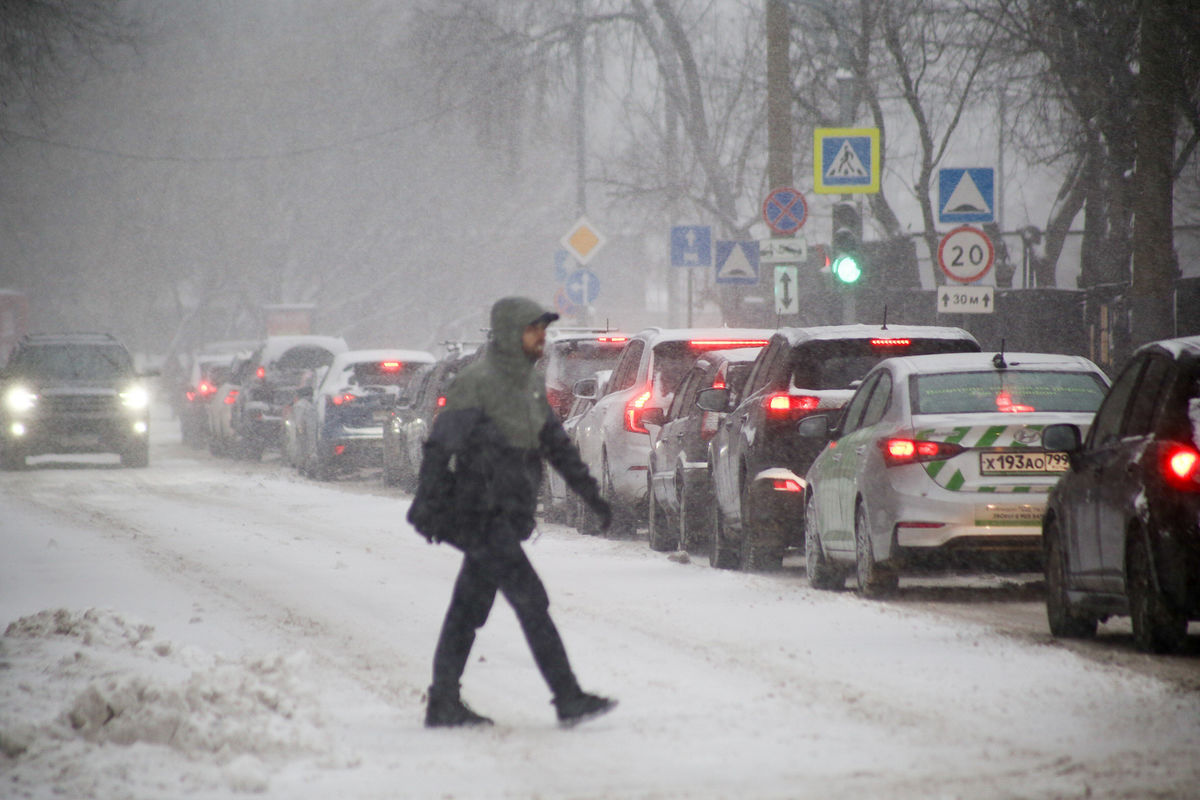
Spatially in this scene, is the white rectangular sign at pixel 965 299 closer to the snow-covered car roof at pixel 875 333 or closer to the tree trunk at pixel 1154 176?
the tree trunk at pixel 1154 176

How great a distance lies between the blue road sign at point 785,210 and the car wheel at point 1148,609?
15.4 metres

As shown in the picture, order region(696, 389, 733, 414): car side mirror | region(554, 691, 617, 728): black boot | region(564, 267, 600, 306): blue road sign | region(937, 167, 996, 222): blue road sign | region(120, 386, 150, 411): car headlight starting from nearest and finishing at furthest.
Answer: region(554, 691, 617, 728): black boot
region(696, 389, 733, 414): car side mirror
region(937, 167, 996, 222): blue road sign
region(120, 386, 150, 411): car headlight
region(564, 267, 600, 306): blue road sign

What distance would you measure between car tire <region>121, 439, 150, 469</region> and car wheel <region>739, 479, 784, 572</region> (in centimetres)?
1935

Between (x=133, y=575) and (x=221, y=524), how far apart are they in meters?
5.27

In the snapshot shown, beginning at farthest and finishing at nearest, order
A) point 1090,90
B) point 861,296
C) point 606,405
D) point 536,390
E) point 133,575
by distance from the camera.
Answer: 1. point 861,296
2. point 1090,90
3. point 606,405
4. point 133,575
5. point 536,390

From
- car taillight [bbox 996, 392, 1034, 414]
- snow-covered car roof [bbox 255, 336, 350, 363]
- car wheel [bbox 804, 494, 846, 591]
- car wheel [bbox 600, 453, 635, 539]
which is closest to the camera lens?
car taillight [bbox 996, 392, 1034, 414]

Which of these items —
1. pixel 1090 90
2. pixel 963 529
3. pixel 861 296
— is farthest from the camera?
pixel 861 296

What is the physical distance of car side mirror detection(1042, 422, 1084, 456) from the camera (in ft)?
29.5

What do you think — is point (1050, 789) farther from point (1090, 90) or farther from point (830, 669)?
point (1090, 90)

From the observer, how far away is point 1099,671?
26.7ft

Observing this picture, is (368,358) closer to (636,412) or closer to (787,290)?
(787,290)

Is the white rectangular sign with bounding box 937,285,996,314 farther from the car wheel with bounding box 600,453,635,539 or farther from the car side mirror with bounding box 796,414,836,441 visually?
the car side mirror with bounding box 796,414,836,441

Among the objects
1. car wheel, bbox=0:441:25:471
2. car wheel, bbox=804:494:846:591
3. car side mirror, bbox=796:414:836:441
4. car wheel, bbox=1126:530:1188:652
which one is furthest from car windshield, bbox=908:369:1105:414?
car wheel, bbox=0:441:25:471

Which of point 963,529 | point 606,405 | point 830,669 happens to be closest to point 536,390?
point 830,669
